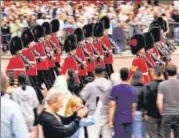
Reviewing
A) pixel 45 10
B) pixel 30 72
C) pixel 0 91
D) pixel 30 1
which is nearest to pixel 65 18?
pixel 45 10

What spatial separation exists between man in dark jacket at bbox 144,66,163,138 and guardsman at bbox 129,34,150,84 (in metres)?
1.80

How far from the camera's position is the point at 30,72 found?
12.9 m

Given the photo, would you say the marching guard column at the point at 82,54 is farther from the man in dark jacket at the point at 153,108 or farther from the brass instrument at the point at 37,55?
the man in dark jacket at the point at 153,108

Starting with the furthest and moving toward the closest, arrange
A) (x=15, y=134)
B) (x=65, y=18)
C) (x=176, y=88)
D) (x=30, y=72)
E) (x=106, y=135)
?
1. (x=65, y=18)
2. (x=30, y=72)
3. (x=106, y=135)
4. (x=176, y=88)
5. (x=15, y=134)

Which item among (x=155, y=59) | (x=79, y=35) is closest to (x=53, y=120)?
(x=155, y=59)

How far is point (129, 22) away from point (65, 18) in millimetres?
2551

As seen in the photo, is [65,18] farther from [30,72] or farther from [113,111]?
[113,111]

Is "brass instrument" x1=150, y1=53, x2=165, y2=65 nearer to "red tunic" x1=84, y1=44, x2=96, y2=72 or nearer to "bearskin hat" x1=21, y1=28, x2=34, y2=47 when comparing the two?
"red tunic" x1=84, y1=44, x2=96, y2=72

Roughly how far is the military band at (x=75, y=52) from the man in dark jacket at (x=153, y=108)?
8.46 ft

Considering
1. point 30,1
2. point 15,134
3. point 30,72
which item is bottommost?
point 30,1

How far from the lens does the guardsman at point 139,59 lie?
11.3 metres

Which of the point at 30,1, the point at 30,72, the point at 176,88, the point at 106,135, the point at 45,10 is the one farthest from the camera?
the point at 30,1

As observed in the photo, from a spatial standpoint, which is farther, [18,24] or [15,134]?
[18,24]

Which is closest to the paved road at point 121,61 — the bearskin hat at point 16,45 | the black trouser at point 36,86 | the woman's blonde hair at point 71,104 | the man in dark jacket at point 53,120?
the black trouser at point 36,86
